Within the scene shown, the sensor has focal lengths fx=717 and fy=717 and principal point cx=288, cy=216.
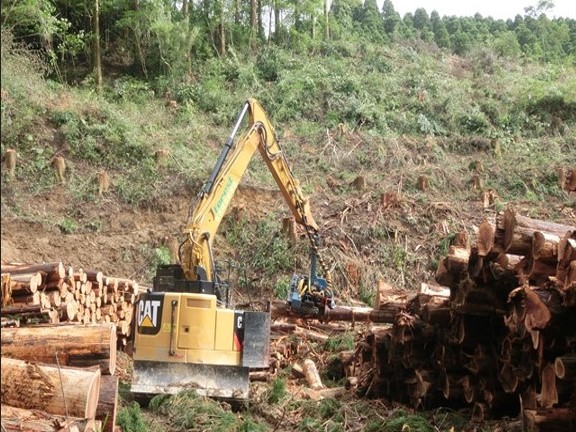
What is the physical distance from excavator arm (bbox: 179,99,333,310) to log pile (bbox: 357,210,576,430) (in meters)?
2.23

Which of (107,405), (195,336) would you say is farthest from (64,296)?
(107,405)

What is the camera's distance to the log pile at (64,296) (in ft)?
24.1

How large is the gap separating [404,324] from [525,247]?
7.92 ft

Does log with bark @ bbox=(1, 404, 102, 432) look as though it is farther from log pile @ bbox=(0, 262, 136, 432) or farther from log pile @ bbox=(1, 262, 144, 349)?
log pile @ bbox=(1, 262, 144, 349)

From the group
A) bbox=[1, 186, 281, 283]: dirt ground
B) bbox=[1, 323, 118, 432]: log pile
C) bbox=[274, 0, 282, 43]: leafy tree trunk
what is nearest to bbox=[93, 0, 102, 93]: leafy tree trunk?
bbox=[1, 186, 281, 283]: dirt ground

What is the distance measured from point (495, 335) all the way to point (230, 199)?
4.27 metres

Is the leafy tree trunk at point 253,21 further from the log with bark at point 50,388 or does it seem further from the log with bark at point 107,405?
the log with bark at point 50,388

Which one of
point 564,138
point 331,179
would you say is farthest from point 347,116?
point 564,138

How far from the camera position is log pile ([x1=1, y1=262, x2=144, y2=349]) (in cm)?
734

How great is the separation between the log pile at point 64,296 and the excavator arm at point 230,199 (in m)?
1.45

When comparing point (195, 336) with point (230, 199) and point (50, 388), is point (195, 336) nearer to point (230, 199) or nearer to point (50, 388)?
point (230, 199)

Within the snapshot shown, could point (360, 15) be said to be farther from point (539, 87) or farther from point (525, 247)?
point (525, 247)

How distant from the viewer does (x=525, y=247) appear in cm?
631

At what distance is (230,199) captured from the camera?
399 inches
